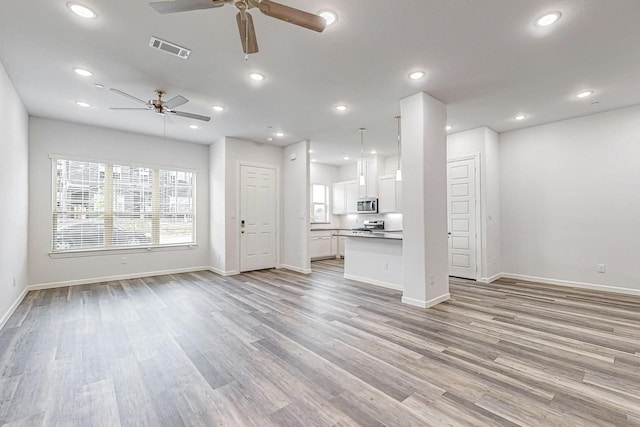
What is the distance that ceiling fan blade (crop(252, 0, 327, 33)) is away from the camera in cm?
192

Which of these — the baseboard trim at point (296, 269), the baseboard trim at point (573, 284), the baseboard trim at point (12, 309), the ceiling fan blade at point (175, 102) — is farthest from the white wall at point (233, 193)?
the baseboard trim at point (573, 284)

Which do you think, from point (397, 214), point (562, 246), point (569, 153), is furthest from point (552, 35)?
point (397, 214)

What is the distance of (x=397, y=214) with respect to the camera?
8062mm

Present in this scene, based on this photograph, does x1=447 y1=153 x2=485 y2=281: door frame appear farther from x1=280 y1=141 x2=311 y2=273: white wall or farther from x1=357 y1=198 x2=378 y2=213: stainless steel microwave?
x1=280 y1=141 x2=311 y2=273: white wall

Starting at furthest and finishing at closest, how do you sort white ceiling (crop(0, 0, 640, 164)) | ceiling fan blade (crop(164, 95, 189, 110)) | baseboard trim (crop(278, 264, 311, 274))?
baseboard trim (crop(278, 264, 311, 274)), ceiling fan blade (crop(164, 95, 189, 110)), white ceiling (crop(0, 0, 640, 164))

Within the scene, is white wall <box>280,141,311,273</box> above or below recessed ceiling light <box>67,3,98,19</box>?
below

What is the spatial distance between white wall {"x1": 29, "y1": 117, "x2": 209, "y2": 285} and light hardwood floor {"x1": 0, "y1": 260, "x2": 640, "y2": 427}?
1.12 metres

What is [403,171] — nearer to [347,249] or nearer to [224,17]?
[347,249]

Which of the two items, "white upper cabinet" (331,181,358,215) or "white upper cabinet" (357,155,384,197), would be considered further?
"white upper cabinet" (331,181,358,215)

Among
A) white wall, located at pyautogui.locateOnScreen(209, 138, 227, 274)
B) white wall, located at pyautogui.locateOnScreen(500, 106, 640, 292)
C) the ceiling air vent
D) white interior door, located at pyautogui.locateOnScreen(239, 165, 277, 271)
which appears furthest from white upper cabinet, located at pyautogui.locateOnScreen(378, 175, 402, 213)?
the ceiling air vent

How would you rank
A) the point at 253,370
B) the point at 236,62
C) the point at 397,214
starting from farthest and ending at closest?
the point at 397,214 < the point at 236,62 < the point at 253,370

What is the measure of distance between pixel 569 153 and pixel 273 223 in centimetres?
591

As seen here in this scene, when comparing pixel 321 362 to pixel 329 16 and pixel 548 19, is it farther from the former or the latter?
pixel 548 19

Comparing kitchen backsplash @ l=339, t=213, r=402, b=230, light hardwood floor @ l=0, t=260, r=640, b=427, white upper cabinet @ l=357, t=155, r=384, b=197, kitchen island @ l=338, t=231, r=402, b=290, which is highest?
white upper cabinet @ l=357, t=155, r=384, b=197
